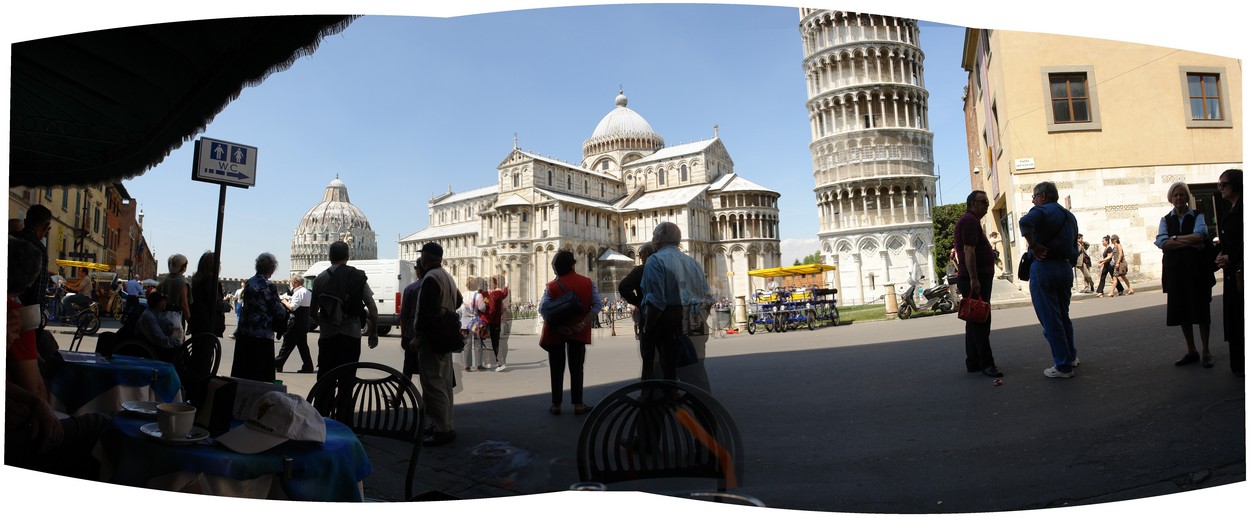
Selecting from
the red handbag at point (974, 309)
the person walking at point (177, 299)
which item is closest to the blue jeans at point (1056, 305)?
the red handbag at point (974, 309)

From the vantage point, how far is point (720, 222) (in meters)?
2.88

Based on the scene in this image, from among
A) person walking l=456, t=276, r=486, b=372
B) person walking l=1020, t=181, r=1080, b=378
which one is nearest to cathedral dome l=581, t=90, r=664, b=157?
person walking l=456, t=276, r=486, b=372

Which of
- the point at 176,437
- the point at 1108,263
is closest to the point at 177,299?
the point at 176,437

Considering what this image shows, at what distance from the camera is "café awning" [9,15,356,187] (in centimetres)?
301

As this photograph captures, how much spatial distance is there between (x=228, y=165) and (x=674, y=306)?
225 cm

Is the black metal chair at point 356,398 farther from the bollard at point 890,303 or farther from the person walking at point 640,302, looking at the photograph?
the bollard at point 890,303

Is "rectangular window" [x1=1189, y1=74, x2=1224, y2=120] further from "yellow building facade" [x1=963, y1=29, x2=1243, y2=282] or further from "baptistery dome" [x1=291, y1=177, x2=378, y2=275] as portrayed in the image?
"baptistery dome" [x1=291, y1=177, x2=378, y2=275]

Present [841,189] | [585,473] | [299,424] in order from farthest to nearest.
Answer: [841,189] < [585,473] < [299,424]

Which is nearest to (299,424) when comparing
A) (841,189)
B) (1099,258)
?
(841,189)

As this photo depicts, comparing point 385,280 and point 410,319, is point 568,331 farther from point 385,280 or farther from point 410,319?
point 385,280

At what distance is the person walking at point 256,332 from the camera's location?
4.45m

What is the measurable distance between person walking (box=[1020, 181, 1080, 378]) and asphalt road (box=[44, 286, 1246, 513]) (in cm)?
8

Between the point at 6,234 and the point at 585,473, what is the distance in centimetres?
305

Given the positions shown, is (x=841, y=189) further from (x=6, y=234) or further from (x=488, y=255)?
(x=6, y=234)
